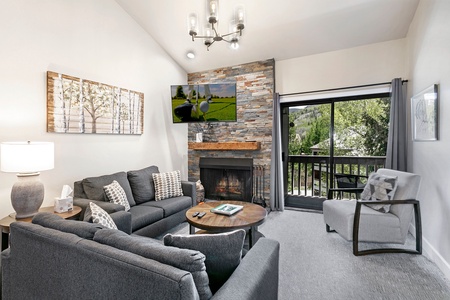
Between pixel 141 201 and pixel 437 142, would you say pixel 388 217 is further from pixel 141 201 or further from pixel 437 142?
pixel 141 201

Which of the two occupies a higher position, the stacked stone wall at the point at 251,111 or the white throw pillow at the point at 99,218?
the stacked stone wall at the point at 251,111

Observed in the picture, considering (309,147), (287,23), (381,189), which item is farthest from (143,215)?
(287,23)

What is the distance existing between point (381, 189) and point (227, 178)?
2.68 m

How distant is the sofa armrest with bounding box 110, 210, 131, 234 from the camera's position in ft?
7.05

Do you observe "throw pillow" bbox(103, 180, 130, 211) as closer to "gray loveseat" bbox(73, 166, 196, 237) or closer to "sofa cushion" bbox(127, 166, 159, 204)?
"gray loveseat" bbox(73, 166, 196, 237)

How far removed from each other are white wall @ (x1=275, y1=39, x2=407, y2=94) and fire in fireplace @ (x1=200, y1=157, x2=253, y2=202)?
1628 mm

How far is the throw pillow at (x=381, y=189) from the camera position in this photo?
2.64 meters

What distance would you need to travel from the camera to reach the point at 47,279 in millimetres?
1212

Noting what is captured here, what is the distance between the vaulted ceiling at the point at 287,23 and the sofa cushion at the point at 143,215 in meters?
2.92

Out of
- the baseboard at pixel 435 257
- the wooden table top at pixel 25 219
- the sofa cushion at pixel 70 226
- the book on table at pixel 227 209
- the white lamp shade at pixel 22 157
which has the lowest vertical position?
the baseboard at pixel 435 257

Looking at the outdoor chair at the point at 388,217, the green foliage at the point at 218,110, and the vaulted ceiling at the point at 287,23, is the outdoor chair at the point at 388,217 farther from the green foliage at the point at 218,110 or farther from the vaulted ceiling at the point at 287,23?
the green foliage at the point at 218,110

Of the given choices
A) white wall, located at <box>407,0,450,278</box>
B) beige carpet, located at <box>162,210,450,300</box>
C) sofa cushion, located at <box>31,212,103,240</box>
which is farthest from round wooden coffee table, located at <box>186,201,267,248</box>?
white wall, located at <box>407,0,450,278</box>

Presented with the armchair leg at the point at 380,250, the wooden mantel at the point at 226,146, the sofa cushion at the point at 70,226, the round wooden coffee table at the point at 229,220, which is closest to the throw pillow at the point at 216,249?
the sofa cushion at the point at 70,226

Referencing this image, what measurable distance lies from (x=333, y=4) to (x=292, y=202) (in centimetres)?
335
